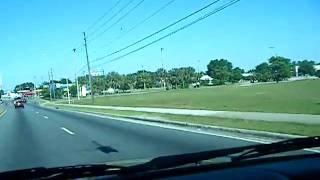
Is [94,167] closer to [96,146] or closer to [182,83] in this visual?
[96,146]

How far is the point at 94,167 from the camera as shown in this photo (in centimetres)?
451

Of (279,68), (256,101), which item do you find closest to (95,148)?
(256,101)

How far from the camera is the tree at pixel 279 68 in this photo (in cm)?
16988

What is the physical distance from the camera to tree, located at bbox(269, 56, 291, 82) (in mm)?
169875

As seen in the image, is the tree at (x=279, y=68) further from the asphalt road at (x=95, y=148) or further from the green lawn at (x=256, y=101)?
the asphalt road at (x=95, y=148)

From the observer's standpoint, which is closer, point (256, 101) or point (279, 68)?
point (256, 101)

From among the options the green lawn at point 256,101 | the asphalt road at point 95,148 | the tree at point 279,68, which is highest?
the tree at point 279,68

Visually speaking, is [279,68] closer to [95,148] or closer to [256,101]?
[256,101]

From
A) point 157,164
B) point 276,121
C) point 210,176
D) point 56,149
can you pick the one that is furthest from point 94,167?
point 276,121

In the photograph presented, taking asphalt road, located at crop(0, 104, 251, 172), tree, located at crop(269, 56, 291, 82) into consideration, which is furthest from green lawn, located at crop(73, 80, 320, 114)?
tree, located at crop(269, 56, 291, 82)

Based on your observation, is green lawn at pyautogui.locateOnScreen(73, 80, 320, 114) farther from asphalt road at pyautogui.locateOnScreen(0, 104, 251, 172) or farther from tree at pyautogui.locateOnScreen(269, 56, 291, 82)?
tree at pyautogui.locateOnScreen(269, 56, 291, 82)

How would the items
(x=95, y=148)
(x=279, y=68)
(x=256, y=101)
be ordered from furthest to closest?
(x=279, y=68) < (x=256, y=101) < (x=95, y=148)

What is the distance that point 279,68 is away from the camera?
171 m

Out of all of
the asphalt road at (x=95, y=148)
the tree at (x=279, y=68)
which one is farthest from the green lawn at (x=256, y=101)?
the tree at (x=279, y=68)
